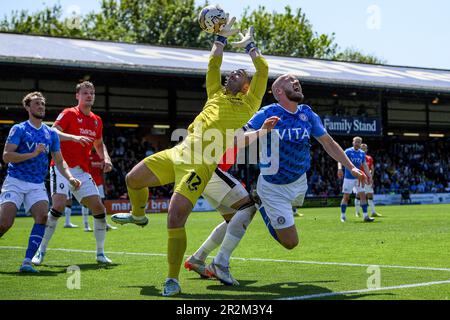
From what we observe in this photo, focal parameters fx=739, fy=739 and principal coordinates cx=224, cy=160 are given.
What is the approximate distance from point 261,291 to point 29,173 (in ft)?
12.4

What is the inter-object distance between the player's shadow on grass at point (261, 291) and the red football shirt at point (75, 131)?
11.4 ft

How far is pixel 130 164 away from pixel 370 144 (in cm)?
1731

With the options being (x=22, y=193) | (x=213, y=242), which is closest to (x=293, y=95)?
(x=213, y=242)

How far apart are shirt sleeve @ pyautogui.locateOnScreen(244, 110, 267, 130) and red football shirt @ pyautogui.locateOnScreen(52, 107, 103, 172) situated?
3.35m

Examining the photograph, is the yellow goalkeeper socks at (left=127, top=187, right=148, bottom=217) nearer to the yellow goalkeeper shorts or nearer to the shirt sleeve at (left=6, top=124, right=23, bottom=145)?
the yellow goalkeeper shorts

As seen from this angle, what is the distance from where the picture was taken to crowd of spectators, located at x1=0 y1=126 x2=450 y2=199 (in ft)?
119

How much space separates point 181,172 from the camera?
7.54 m

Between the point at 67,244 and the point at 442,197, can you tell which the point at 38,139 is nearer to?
the point at 67,244

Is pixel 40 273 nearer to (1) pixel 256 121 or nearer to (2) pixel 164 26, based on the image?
(1) pixel 256 121

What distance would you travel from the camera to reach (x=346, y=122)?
123 feet

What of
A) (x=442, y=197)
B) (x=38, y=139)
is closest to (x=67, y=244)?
(x=38, y=139)

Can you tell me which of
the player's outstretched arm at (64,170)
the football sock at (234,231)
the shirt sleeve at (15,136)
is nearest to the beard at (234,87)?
the football sock at (234,231)

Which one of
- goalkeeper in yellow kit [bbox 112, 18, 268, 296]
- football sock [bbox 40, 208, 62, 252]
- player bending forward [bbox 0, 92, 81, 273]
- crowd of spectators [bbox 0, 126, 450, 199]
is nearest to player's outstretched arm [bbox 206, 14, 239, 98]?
goalkeeper in yellow kit [bbox 112, 18, 268, 296]

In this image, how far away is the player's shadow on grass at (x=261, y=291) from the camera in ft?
23.3
